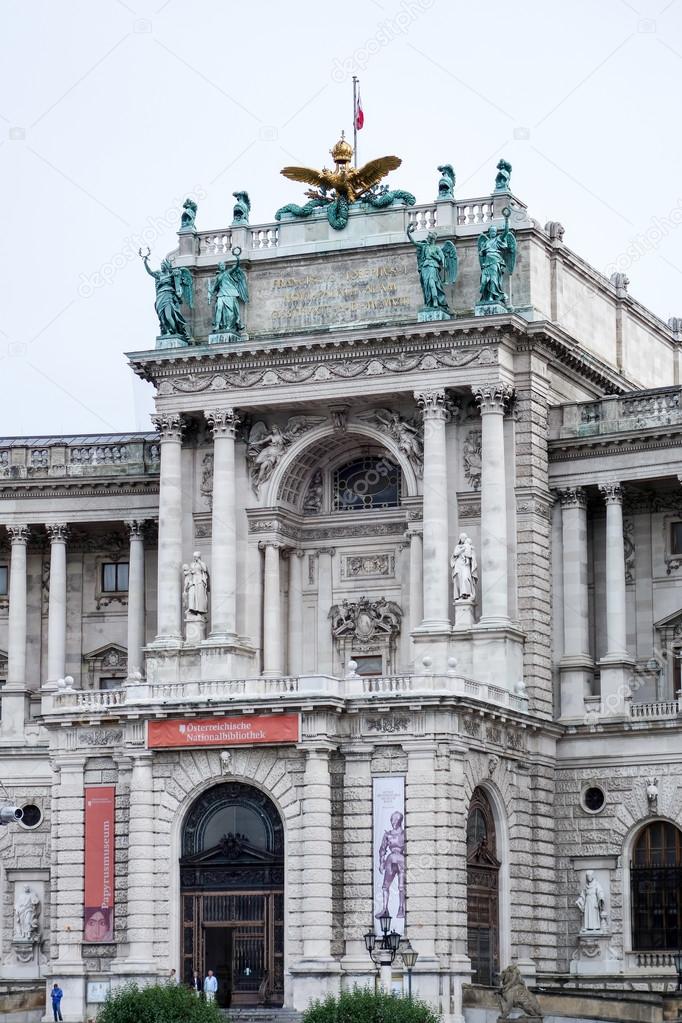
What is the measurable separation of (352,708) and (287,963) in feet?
23.5

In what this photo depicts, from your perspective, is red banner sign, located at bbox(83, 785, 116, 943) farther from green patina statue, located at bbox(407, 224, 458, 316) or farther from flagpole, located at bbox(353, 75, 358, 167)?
flagpole, located at bbox(353, 75, 358, 167)

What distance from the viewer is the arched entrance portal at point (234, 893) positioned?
68000 millimetres

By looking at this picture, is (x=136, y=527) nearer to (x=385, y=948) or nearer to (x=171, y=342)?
(x=171, y=342)

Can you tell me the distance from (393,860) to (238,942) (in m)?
5.34

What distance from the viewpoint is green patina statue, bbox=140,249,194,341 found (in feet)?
253

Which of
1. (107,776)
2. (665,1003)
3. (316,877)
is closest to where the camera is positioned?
(665,1003)

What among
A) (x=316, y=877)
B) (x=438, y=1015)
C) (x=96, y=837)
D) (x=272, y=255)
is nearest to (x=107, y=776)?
(x=96, y=837)

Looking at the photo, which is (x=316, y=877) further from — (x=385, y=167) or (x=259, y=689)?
(x=385, y=167)

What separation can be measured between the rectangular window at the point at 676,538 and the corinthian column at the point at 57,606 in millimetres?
20427

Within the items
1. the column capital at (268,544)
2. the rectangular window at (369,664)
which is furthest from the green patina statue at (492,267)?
the rectangular window at (369,664)

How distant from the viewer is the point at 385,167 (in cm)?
7669

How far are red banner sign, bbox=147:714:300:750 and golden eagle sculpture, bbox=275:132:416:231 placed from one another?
56.1 feet

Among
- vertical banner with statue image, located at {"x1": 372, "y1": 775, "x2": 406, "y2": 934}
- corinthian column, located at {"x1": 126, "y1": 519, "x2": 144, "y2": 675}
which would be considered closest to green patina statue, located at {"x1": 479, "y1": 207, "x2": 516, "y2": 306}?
corinthian column, located at {"x1": 126, "y1": 519, "x2": 144, "y2": 675}

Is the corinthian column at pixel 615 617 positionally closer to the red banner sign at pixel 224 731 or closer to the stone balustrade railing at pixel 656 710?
the stone balustrade railing at pixel 656 710
